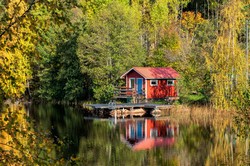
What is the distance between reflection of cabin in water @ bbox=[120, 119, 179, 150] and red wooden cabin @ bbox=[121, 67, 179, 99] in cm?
865

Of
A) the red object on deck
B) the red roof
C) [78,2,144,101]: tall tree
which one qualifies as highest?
[78,2,144,101]: tall tree

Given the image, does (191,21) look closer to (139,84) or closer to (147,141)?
(139,84)

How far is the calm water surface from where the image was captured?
23419 mm

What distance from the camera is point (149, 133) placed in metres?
32.5

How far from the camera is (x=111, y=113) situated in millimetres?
43094

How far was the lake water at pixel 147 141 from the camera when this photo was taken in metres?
23.3

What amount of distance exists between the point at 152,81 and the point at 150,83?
38 centimetres

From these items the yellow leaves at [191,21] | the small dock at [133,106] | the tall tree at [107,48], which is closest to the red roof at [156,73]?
the tall tree at [107,48]

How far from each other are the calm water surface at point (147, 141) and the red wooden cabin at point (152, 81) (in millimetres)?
6735

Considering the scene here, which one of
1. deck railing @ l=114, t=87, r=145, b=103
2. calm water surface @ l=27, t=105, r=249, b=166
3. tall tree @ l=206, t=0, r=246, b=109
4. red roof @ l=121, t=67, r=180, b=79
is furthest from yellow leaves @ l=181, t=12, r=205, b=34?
calm water surface @ l=27, t=105, r=249, b=166

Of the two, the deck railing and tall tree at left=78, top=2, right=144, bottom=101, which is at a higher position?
tall tree at left=78, top=2, right=144, bottom=101

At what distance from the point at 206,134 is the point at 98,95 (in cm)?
1836

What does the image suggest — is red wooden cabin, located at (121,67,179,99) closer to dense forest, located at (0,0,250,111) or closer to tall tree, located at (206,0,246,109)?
dense forest, located at (0,0,250,111)

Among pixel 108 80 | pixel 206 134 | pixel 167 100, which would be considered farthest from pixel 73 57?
pixel 206 134
